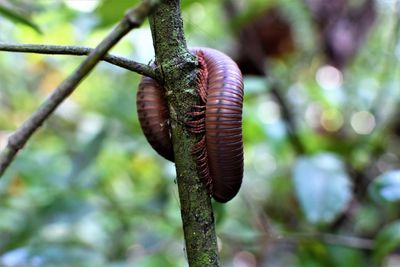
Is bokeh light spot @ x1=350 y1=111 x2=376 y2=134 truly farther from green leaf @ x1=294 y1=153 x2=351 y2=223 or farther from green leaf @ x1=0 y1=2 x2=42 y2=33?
green leaf @ x1=0 y1=2 x2=42 y2=33

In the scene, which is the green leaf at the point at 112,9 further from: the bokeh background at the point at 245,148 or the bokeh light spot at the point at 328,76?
the bokeh light spot at the point at 328,76

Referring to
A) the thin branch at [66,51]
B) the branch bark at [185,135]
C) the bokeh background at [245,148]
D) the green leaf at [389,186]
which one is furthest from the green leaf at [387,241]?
the thin branch at [66,51]

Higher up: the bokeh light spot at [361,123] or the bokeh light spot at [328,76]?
the bokeh light spot at [328,76]

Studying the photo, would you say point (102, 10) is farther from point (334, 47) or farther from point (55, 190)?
point (334, 47)

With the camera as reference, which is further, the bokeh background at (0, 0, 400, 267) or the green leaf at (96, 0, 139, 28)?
the bokeh background at (0, 0, 400, 267)

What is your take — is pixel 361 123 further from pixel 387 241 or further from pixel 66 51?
pixel 66 51

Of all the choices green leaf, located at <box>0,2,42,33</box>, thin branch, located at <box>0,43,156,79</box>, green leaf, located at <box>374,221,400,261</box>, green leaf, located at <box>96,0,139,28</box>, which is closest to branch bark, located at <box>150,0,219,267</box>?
thin branch, located at <box>0,43,156,79</box>

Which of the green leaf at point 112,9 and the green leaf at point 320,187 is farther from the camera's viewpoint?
the green leaf at point 320,187
